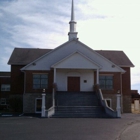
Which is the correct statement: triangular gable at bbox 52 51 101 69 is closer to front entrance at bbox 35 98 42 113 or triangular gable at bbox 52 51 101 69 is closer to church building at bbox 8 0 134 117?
church building at bbox 8 0 134 117

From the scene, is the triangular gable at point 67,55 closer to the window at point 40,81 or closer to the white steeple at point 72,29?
the window at point 40,81

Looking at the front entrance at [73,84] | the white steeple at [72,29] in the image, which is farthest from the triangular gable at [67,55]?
the white steeple at [72,29]

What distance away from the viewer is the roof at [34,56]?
39.2m

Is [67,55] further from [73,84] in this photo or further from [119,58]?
[119,58]

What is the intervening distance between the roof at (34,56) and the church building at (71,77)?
13 centimetres

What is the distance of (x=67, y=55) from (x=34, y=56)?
630cm

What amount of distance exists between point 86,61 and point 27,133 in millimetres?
20519

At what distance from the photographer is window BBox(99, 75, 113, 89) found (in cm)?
3638

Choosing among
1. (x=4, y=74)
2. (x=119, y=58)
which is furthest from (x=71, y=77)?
(x=4, y=74)

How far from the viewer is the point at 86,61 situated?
34500 mm

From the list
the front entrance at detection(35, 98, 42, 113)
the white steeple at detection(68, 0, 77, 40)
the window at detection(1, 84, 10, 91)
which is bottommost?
the front entrance at detection(35, 98, 42, 113)

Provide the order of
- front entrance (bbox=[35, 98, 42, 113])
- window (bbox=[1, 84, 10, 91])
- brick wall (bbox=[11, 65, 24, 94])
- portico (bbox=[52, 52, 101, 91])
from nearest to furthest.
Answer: front entrance (bbox=[35, 98, 42, 113]) < portico (bbox=[52, 52, 101, 91]) < brick wall (bbox=[11, 65, 24, 94]) < window (bbox=[1, 84, 10, 91])

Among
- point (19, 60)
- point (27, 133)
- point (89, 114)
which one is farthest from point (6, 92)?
point (27, 133)

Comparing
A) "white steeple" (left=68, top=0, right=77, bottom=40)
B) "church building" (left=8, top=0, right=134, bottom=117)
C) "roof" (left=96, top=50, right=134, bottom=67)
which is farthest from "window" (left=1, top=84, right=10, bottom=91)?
"roof" (left=96, top=50, right=134, bottom=67)
